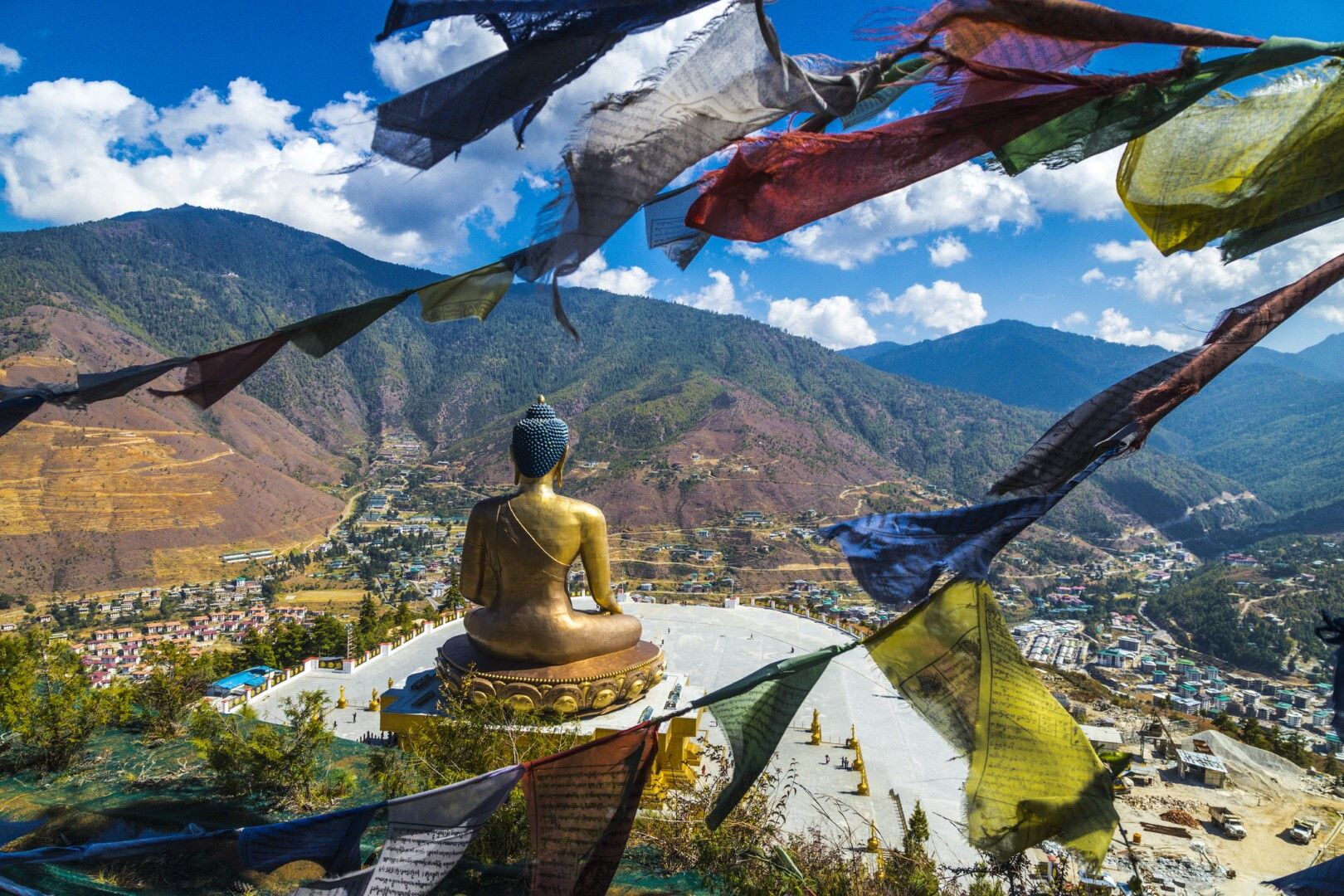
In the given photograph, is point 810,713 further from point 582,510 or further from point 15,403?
point 15,403

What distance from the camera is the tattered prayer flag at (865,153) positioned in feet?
6.20

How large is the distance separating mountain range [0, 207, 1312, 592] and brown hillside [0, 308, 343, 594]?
0.59ft

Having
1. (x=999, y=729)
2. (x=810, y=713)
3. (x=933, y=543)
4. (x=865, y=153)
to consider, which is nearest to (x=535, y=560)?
(x=810, y=713)

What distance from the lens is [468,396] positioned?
107312mm

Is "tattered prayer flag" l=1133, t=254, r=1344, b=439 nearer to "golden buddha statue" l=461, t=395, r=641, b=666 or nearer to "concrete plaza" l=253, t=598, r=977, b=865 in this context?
"concrete plaza" l=253, t=598, r=977, b=865

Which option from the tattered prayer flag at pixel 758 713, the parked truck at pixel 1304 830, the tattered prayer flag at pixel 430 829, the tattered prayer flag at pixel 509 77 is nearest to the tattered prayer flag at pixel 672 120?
the tattered prayer flag at pixel 509 77

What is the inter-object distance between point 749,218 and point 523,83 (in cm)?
63

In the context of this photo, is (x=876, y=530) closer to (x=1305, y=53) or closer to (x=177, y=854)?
(x=1305, y=53)

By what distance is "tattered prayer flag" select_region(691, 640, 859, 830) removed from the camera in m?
2.20

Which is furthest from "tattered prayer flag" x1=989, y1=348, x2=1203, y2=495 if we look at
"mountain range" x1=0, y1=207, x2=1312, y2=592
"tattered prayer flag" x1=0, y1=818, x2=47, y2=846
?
"mountain range" x1=0, y1=207, x2=1312, y2=592

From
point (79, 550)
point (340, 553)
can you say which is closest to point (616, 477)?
point (340, 553)

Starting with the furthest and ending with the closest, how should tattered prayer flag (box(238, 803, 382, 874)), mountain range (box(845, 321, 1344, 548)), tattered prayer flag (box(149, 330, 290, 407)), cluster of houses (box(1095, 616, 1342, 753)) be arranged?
mountain range (box(845, 321, 1344, 548))
cluster of houses (box(1095, 616, 1342, 753))
tattered prayer flag (box(238, 803, 382, 874))
tattered prayer flag (box(149, 330, 290, 407))

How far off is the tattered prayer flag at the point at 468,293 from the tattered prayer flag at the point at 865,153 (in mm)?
592

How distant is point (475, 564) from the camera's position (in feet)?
25.9
